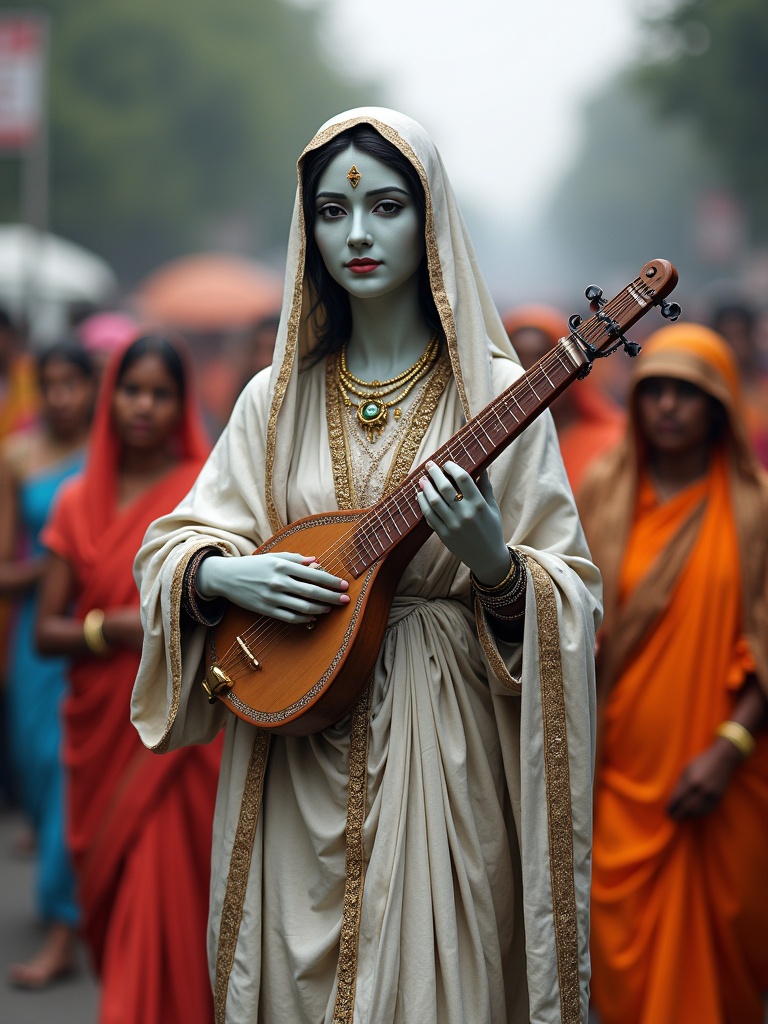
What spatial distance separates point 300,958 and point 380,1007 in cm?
21

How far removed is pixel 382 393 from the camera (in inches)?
121

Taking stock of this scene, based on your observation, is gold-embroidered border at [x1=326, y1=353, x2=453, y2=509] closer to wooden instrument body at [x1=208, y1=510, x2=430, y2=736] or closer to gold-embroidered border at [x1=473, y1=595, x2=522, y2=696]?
wooden instrument body at [x1=208, y1=510, x2=430, y2=736]

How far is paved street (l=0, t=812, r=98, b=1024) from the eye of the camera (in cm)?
490

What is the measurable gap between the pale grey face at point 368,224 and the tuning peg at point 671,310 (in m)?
0.62

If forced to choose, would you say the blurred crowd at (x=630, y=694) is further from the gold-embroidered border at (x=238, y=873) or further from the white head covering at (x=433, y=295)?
the white head covering at (x=433, y=295)

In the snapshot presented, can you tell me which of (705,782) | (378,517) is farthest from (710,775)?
(378,517)

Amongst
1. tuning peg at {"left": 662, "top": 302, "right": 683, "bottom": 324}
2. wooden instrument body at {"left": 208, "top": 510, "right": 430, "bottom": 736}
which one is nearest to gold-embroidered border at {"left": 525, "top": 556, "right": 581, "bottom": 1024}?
wooden instrument body at {"left": 208, "top": 510, "right": 430, "bottom": 736}

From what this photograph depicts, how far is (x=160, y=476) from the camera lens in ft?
15.9

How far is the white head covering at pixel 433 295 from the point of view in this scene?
2.91m

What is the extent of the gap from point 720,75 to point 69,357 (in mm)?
14692

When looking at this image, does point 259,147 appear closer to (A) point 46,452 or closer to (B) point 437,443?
(A) point 46,452

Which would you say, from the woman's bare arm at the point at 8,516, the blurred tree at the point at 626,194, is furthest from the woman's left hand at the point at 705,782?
the blurred tree at the point at 626,194

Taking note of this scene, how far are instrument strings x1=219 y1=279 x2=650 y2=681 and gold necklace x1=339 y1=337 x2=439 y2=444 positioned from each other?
25 cm

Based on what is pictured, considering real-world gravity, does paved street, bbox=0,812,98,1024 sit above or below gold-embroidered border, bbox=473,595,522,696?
above
